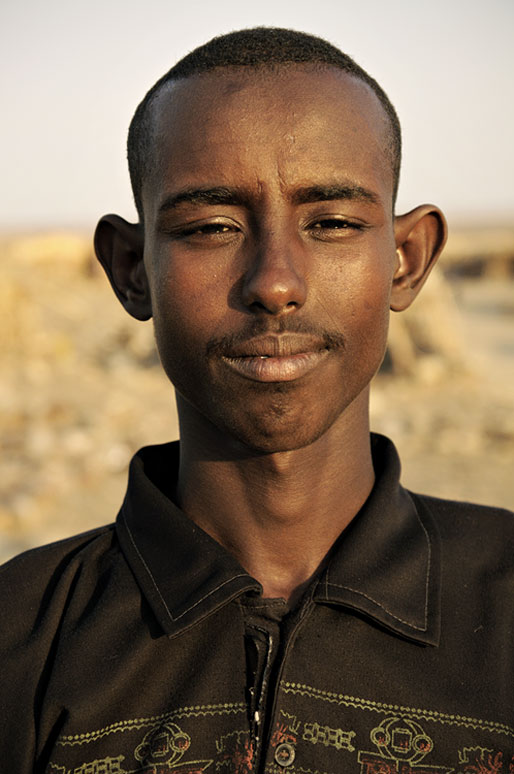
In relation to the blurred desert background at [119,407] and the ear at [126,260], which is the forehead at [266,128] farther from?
the blurred desert background at [119,407]

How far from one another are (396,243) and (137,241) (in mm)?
610

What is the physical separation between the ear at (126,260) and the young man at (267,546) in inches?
3.2

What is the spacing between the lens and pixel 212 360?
1.66 meters

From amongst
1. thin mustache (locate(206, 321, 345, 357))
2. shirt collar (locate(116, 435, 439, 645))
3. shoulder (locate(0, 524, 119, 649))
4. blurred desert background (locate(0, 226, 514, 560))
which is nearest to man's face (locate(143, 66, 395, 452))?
thin mustache (locate(206, 321, 345, 357))

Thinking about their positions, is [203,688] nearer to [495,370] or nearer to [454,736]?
[454,736]

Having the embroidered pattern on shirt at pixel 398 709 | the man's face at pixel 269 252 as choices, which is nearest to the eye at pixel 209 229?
the man's face at pixel 269 252

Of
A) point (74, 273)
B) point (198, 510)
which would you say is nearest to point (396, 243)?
point (198, 510)

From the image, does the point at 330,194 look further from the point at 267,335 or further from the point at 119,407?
the point at 119,407

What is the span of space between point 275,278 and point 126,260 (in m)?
0.57

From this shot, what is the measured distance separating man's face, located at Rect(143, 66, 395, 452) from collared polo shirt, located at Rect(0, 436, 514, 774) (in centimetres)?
31

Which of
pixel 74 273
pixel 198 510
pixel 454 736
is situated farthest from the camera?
pixel 74 273

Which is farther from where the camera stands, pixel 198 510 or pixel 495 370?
pixel 495 370

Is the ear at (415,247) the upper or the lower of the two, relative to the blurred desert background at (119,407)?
lower

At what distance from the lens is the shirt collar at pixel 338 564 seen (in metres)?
1.65
